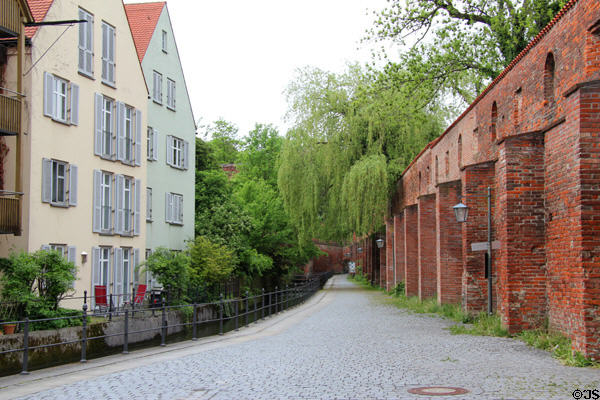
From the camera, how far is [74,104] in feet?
74.7

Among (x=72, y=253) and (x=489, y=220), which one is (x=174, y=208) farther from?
(x=489, y=220)

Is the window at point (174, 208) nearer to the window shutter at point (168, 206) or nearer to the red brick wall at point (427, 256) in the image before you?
the window shutter at point (168, 206)

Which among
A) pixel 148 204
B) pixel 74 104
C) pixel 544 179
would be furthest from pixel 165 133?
pixel 544 179

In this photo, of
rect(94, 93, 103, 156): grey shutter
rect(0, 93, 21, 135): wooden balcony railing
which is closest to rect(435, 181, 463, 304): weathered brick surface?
rect(94, 93, 103, 156): grey shutter

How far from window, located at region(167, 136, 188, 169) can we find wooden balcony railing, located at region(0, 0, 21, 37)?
1294 centimetres

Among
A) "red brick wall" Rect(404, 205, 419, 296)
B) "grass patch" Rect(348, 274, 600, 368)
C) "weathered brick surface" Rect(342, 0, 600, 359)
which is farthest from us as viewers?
"red brick wall" Rect(404, 205, 419, 296)

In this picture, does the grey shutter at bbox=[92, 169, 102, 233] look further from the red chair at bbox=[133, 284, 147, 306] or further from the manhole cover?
the manhole cover

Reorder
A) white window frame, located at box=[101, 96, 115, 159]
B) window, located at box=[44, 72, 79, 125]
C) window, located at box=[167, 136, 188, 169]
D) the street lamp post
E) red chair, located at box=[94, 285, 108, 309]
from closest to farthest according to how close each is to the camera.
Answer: the street lamp post → window, located at box=[44, 72, 79, 125] → red chair, located at box=[94, 285, 108, 309] → white window frame, located at box=[101, 96, 115, 159] → window, located at box=[167, 136, 188, 169]

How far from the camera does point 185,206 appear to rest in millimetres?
33000

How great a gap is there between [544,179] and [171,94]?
21.9m

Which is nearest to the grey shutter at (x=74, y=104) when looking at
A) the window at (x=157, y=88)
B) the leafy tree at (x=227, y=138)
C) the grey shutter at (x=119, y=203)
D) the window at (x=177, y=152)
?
the grey shutter at (x=119, y=203)

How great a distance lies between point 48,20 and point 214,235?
51.7 feet

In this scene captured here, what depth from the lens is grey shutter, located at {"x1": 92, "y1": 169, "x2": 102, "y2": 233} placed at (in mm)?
24000

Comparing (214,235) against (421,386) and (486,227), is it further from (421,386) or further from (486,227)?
(421,386)
